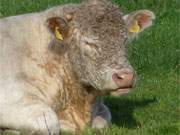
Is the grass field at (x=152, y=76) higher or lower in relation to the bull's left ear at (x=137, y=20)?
lower

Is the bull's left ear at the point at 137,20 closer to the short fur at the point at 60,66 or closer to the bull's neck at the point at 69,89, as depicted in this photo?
the short fur at the point at 60,66

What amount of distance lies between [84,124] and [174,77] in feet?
10.3

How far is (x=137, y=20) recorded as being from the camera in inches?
404

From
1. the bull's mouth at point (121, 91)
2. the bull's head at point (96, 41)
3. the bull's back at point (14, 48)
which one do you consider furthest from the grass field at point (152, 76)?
the bull's back at point (14, 48)

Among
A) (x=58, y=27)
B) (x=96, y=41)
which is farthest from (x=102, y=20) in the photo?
(x=58, y=27)

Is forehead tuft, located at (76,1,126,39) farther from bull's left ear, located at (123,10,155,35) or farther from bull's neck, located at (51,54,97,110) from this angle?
bull's neck, located at (51,54,97,110)

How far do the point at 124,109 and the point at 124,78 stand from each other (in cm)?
227

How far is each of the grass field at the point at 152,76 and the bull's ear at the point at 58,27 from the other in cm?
121

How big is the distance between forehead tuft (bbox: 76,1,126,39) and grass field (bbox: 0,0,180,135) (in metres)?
1.20

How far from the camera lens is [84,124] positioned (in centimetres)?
998

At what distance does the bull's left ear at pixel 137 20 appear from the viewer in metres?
10.0

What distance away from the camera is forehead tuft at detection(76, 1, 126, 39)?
946 centimetres

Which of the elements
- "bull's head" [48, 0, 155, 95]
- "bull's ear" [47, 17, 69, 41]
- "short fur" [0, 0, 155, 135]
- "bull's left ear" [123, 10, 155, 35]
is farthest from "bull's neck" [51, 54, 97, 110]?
"bull's left ear" [123, 10, 155, 35]

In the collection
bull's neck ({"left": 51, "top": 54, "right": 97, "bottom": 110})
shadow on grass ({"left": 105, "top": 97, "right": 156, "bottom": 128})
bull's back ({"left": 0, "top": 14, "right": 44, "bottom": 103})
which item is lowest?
shadow on grass ({"left": 105, "top": 97, "right": 156, "bottom": 128})
